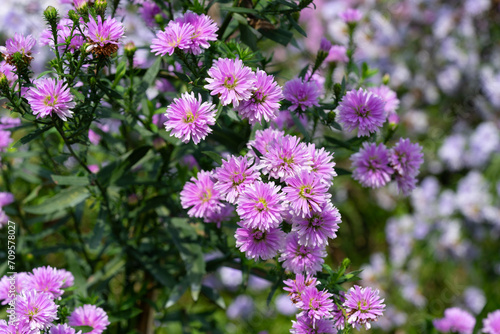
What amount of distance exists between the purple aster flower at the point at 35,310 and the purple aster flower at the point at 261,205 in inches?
17.5

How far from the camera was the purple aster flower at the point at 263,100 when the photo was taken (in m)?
0.95

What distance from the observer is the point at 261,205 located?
0.87 meters

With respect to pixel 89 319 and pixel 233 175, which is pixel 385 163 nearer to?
pixel 233 175

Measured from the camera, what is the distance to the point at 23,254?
1.47 meters

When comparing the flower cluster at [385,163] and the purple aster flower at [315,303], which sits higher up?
the flower cluster at [385,163]

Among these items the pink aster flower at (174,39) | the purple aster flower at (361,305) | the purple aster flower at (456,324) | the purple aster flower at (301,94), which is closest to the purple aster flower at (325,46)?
the purple aster flower at (301,94)

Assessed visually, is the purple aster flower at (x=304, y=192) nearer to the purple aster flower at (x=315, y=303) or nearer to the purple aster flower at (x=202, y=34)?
the purple aster flower at (x=315, y=303)

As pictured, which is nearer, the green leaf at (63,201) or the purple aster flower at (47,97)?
the purple aster flower at (47,97)

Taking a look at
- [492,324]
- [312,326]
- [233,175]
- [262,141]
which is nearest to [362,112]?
[262,141]

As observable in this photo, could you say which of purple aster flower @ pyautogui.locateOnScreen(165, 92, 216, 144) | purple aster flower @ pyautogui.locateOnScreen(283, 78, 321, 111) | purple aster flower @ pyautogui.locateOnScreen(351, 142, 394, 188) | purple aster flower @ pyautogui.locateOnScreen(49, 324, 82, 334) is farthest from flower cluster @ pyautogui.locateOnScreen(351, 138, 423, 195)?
purple aster flower @ pyautogui.locateOnScreen(49, 324, 82, 334)

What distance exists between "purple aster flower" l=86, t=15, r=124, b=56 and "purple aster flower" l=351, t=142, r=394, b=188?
631mm

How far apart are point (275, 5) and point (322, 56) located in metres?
0.19

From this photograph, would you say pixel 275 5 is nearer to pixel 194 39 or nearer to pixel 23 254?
pixel 194 39

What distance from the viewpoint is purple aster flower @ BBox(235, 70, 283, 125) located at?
3.10ft
